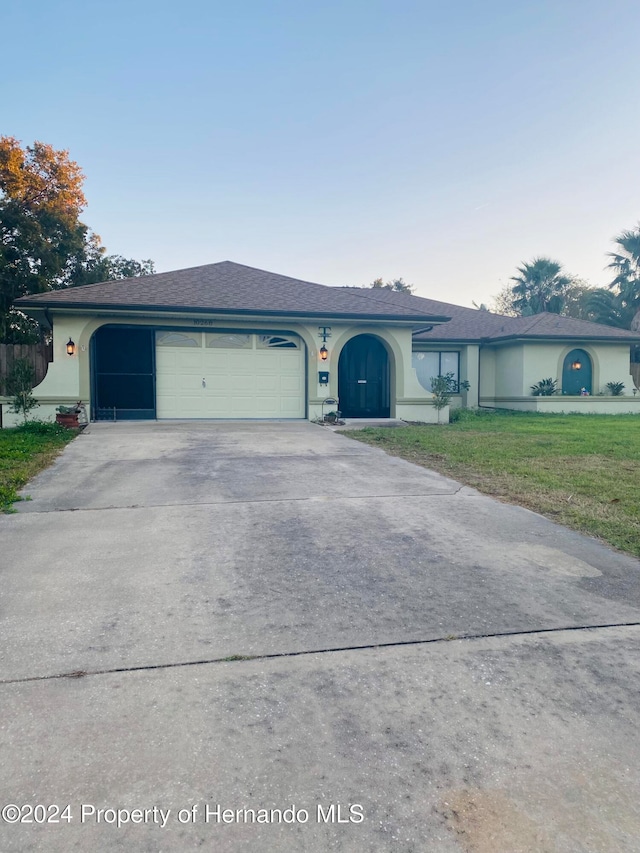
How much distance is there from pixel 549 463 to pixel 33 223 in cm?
2286

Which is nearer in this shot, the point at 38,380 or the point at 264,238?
the point at 38,380

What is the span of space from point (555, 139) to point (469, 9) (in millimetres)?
4496

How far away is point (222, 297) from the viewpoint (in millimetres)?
14102

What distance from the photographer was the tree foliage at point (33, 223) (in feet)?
70.2

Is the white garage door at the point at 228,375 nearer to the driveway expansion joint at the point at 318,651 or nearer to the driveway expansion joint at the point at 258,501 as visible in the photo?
the driveway expansion joint at the point at 258,501

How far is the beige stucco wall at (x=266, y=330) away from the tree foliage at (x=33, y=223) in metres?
10.7

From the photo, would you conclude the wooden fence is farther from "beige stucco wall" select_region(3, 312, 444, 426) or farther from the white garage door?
the white garage door

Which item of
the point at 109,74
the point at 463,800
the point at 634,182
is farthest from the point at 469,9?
the point at 463,800

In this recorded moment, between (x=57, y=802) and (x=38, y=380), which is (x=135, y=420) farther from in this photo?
(x=57, y=802)

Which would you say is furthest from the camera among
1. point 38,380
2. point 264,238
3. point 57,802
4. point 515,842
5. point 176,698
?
point 264,238

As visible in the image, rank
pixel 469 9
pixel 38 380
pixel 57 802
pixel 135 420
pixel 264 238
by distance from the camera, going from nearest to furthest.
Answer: pixel 57 802, pixel 469 9, pixel 135 420, pixel 38 380, pixel 264 238

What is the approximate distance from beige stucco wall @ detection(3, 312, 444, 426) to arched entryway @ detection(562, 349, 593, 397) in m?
7.14

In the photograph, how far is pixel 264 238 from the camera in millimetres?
22656

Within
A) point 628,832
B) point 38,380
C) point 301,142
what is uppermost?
point 301,142
